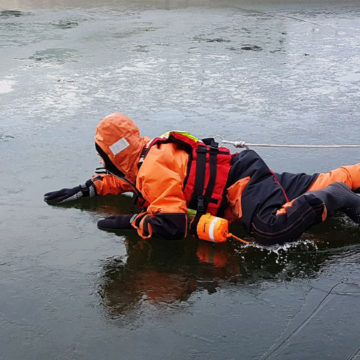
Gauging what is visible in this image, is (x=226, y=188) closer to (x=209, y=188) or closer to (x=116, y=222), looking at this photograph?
(x=209, y=188)

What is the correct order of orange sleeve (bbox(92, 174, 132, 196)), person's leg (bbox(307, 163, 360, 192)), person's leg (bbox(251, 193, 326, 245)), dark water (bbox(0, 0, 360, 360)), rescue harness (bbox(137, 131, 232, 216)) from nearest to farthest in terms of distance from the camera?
dark water (bbox(0, 0, 360, 360)) < person's leg (bbox(251, 193, 326, 245)) < rescue harness (bbox(137, 131, 232, 216)) < person's leg (bbox(307, 163, 360, 192)) < orange sleeve (bbox(92, 174, 132, 196))

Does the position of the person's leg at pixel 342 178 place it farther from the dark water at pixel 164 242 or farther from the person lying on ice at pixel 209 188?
the dark water at pixel 164 242

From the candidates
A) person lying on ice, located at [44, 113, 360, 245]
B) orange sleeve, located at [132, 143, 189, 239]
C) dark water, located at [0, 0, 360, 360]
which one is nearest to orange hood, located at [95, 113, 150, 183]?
person lying on ice, located at [44, 113, 360, 245]

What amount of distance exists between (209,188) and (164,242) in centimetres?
41

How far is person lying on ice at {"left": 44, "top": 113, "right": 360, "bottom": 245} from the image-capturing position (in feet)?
11.2

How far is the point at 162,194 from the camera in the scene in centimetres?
344

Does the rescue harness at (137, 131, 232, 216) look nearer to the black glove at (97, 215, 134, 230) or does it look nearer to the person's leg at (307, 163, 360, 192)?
the black glove at (97, 215, 134, 230)

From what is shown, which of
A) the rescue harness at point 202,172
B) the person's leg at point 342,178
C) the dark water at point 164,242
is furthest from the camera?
the person's leg at point 342,178

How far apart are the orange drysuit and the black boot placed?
6 cm

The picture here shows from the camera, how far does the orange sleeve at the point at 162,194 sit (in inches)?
134

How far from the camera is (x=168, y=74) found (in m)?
7.41

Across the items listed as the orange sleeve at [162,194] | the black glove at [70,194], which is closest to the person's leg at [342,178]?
the orange sleeve at [162,194]

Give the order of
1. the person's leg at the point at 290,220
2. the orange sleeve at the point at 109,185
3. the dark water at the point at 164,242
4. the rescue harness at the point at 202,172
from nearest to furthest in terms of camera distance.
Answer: the dark water at the point at 164,242, the person's leg at the point at 290,220, the rescue harness at the point at 202,172, the orange sleeve at the point at 109,185

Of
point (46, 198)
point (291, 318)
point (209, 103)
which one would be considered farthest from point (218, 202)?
point (209, 103)
